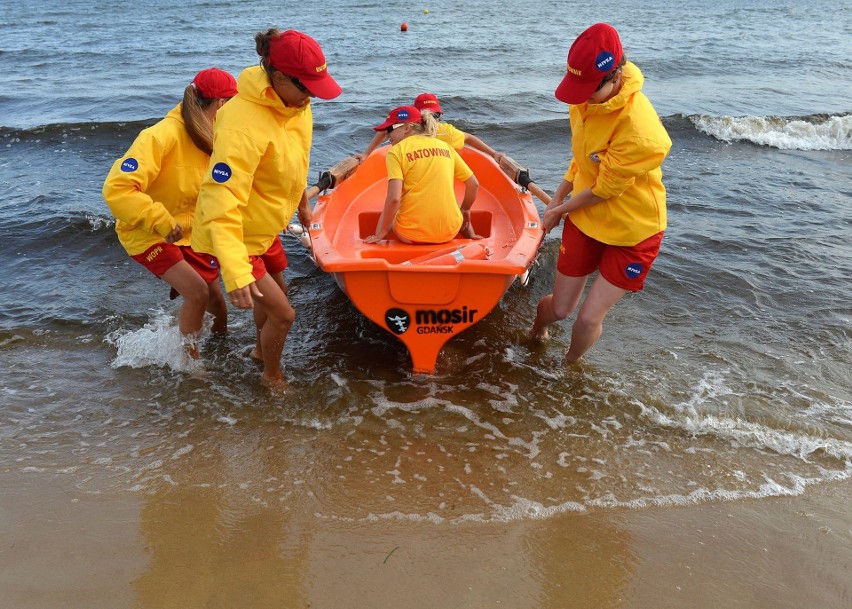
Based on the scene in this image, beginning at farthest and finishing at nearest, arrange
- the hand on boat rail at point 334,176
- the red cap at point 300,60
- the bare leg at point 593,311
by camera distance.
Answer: the hand on boat rail at point 334,176
the bare leg at point 593,311
the red cap at point 300,60

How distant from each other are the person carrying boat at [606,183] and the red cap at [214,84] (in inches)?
69.5

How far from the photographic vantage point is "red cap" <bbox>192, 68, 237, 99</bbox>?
3.71m

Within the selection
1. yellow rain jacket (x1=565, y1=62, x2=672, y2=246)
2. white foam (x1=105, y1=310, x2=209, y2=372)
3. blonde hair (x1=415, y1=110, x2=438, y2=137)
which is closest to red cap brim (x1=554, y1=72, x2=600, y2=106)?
yellow rain jacket (x1=565, y1=62, x2=672, y2=246)

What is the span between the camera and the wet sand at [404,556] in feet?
8.99

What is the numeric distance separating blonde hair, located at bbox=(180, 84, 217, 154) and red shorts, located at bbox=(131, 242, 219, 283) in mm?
639

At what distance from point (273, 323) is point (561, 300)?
175cm

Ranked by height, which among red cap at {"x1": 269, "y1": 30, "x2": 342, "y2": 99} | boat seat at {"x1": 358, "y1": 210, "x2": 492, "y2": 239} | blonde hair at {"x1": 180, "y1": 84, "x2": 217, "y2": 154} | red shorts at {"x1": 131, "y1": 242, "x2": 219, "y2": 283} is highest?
red cap at {"x1": 269, "y1": 30, "x2": 342, "y2": 99}

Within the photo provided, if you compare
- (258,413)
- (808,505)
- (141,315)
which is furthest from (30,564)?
(808,505)

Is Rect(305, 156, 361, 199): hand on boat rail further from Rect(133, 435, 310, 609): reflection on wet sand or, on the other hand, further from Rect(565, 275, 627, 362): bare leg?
Rect(133, 435, 310, 609): reflection on wet sand

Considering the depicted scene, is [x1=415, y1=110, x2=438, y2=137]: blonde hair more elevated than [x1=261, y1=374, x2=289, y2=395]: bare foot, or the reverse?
[x1=415, y1=110, x2=438, y2=137]: blonde hair

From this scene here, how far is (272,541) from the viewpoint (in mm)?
3035

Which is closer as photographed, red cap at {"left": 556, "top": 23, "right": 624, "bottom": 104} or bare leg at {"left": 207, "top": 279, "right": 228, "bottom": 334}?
red cap at {"left": 556, "top": 23, "right": 624, "bottom": 104}

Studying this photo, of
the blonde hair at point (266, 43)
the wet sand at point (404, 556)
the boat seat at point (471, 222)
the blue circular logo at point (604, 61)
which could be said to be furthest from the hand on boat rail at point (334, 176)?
the wet sand at point (404, 556)

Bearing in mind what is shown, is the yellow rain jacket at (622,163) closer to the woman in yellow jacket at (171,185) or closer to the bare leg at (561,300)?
the bare leg at (561,300)
